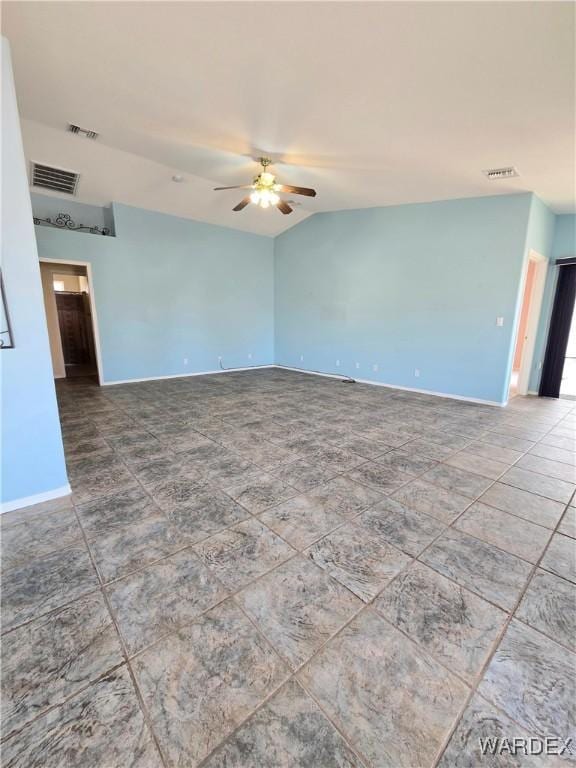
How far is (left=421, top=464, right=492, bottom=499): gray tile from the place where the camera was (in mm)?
2559

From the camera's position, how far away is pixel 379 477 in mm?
2750

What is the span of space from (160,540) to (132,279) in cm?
541

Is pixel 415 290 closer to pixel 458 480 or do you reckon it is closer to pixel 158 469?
Answer: pixel 458 480

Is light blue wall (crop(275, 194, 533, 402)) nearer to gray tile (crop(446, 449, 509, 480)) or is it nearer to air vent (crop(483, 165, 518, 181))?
air vent (crop(483, 165, 518, 181))

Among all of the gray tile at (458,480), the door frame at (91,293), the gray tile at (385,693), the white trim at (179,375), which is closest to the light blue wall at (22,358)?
the gray tile at (385,693)

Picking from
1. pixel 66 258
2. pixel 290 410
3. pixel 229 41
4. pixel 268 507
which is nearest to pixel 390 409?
pixel 290 410

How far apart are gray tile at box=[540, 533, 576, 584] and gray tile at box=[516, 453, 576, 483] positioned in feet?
3.18

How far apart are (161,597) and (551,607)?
188 cm

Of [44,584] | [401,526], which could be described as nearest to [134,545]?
[44,584]

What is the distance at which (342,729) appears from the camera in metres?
1.08

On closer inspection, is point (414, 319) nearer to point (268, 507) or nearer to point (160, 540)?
point (268, 507)

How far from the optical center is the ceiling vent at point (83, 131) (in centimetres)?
364

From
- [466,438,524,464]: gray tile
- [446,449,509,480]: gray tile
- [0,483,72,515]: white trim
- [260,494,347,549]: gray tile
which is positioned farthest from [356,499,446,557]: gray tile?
[0,483,72,515]: white trim

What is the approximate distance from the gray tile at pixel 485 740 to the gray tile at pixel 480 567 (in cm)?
55
